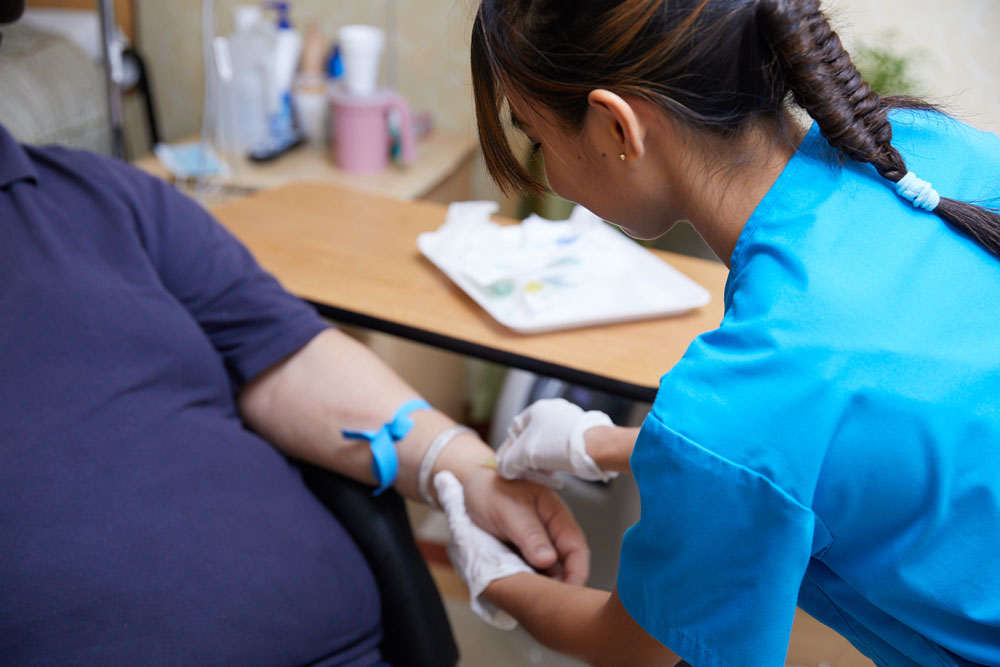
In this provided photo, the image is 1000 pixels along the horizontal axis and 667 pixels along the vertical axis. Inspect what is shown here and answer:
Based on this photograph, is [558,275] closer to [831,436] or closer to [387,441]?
[387,441]

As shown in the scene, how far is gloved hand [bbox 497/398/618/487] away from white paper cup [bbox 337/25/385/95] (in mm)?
1248

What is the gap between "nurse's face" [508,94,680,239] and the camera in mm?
641

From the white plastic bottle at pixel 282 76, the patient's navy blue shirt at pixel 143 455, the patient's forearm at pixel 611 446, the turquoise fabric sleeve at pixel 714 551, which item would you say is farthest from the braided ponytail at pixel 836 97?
the white plastic bottle at pixel 282 76

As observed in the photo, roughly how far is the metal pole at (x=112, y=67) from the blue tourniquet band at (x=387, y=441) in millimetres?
919

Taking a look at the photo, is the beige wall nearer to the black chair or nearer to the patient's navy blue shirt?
the patient's navy blue shirt

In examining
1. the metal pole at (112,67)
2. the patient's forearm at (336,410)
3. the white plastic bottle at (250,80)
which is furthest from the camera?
the white plastic bottle at (250,80)

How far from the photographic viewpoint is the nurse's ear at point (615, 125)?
582mm

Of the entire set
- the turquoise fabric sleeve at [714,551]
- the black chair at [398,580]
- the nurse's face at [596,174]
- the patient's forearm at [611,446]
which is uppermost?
the nurse's face at [596,174]

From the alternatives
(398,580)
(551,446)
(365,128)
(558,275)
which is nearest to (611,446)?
(551,446)

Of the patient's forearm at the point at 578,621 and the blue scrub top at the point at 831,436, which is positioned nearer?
the blue scrub top at the point at 831,436

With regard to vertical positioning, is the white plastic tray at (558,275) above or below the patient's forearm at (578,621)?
above

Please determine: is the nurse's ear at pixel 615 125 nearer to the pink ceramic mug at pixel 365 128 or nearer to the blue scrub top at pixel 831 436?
the blue scrub top at pixel 831 436

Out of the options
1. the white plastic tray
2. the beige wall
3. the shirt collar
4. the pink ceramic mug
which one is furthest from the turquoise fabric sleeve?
the pink ceramic mug

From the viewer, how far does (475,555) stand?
0.95 meters
